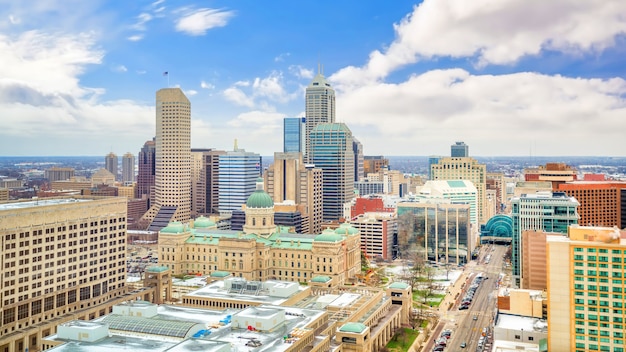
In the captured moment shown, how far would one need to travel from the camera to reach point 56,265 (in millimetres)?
92562

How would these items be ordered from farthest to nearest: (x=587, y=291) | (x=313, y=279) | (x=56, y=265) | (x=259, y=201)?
(x=259, y=201) → (x=313, y=279) → (x=56, y=265) → (x=587, y=291)

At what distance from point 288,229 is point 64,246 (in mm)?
68411

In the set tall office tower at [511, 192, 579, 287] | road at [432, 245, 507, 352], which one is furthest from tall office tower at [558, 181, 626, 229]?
tall office tower at [511, 192, 579, 287]

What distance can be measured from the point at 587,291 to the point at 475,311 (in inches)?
1882

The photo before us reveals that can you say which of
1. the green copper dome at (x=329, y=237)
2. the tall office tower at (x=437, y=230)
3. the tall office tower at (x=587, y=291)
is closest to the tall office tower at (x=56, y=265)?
the green copper dome at (x=329, y=237)

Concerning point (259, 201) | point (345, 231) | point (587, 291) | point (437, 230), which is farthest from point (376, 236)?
point (587, 291)

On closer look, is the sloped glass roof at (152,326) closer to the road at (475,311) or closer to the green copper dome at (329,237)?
the road at (475,311)

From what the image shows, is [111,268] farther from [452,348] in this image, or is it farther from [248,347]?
[452,348]

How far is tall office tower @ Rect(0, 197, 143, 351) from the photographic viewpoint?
83.8 m

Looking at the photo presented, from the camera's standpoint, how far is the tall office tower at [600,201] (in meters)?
162

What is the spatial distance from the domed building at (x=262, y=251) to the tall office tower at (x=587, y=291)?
197ft

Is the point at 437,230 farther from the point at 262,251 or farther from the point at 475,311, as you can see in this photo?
the point at 262,251

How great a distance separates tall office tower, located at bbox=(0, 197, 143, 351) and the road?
54218mm

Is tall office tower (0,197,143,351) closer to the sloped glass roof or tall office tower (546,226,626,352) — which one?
the sloped glass roof
